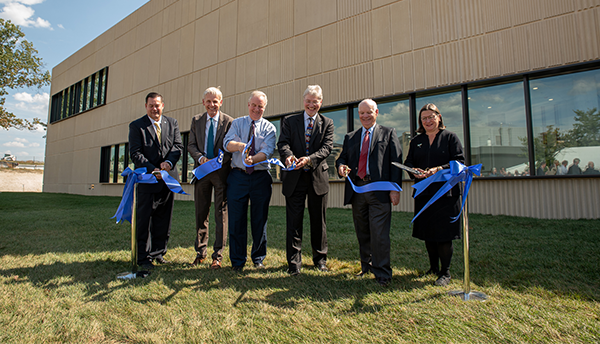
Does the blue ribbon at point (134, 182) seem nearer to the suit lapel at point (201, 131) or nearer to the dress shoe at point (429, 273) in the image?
the suit lapel at point (201, 131)

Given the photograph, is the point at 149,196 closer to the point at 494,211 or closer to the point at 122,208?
the point at 122,208

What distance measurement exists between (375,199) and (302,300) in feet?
3.86

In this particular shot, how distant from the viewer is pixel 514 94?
7.04 meters

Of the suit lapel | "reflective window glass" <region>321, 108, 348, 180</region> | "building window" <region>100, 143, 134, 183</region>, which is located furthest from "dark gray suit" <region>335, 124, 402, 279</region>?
"building window" <region>100, 143, 134, 183</region>

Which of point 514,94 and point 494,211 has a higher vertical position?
point 514,94

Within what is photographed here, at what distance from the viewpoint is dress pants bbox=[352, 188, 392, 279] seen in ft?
9.55

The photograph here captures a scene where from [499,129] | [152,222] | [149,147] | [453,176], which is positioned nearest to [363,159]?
[453,176]

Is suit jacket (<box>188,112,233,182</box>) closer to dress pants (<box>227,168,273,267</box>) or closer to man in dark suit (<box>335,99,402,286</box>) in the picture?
dress pants (<box>227,168,273,267</box>)

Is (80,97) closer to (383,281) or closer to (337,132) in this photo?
(337,132)

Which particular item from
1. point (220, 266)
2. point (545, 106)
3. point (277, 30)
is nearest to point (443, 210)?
point (220, 266)

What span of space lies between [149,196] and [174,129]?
0.90 m

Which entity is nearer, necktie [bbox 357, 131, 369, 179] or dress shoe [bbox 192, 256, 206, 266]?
necktie [bbox 357, 131, 369, 179]

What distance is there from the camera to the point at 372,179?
3.07 metres

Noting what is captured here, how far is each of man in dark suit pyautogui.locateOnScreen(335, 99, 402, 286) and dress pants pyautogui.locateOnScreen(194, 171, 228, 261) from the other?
142 cm
